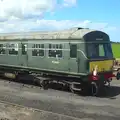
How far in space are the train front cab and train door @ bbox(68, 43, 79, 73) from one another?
709 millimetres

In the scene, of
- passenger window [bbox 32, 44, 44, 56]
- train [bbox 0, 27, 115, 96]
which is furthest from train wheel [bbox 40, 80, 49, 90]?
passenger window [bbox 32, 44, 44, 56]

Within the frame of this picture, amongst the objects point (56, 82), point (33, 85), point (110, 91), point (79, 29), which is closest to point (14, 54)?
point (33, 85)

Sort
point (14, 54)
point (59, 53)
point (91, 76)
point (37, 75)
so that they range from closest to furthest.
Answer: point (91, 76) < point (59, 53) < point (37, 75) < point (14, 54)

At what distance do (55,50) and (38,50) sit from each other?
5.53 ft

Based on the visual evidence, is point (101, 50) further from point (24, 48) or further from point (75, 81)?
point (24, 48)

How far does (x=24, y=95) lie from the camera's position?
1695 cm

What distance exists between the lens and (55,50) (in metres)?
17.6

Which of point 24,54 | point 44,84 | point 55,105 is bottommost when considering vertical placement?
point 55,105

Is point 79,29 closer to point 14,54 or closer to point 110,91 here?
point 110,91

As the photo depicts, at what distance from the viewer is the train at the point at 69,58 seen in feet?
53.0

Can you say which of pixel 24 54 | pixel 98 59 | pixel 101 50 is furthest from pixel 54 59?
pixel 24 54

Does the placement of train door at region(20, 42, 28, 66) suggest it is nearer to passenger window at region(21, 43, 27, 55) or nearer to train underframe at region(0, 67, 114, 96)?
passenger window at region(21, 43, 27, 55)

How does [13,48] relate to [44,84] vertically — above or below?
above

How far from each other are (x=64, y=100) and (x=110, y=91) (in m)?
3.69
